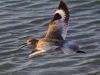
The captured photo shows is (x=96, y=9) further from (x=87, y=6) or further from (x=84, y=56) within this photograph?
(x=84, y=56)

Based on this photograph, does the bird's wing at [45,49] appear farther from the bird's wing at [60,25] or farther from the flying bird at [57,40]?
the bird's wing at [60,25]

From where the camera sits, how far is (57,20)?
8195mm

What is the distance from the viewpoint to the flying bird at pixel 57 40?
6.87m

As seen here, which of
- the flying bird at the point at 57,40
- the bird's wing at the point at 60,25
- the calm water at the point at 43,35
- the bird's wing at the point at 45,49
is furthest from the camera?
the calm water at the point at 43,35

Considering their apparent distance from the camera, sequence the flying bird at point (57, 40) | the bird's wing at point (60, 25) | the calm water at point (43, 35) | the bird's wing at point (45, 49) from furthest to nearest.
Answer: the calm water at point (43, 35), the bird's wing at point (60, 25), the flying bird at point (57, 40), the bird's wing at point (45, 49)

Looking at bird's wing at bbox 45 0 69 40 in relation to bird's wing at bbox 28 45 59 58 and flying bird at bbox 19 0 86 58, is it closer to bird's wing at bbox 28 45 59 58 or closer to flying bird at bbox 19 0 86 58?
flying bird at bbox 19 0 86 58

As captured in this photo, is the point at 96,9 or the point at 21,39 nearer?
the point at 21,39

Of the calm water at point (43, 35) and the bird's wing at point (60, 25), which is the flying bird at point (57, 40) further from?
the calm water at point (43, 35)

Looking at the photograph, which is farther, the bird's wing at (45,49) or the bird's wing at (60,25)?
the bird's wing at (60,25)

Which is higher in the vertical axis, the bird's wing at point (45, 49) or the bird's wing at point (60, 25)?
the bird's wing at point (60, 25)

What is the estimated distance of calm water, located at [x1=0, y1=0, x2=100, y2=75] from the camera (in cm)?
819

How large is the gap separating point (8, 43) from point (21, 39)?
32 cm

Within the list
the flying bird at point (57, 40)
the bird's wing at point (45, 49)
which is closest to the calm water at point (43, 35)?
the flying bird at point (57, 40)

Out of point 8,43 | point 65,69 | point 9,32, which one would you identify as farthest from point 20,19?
point 65,69
